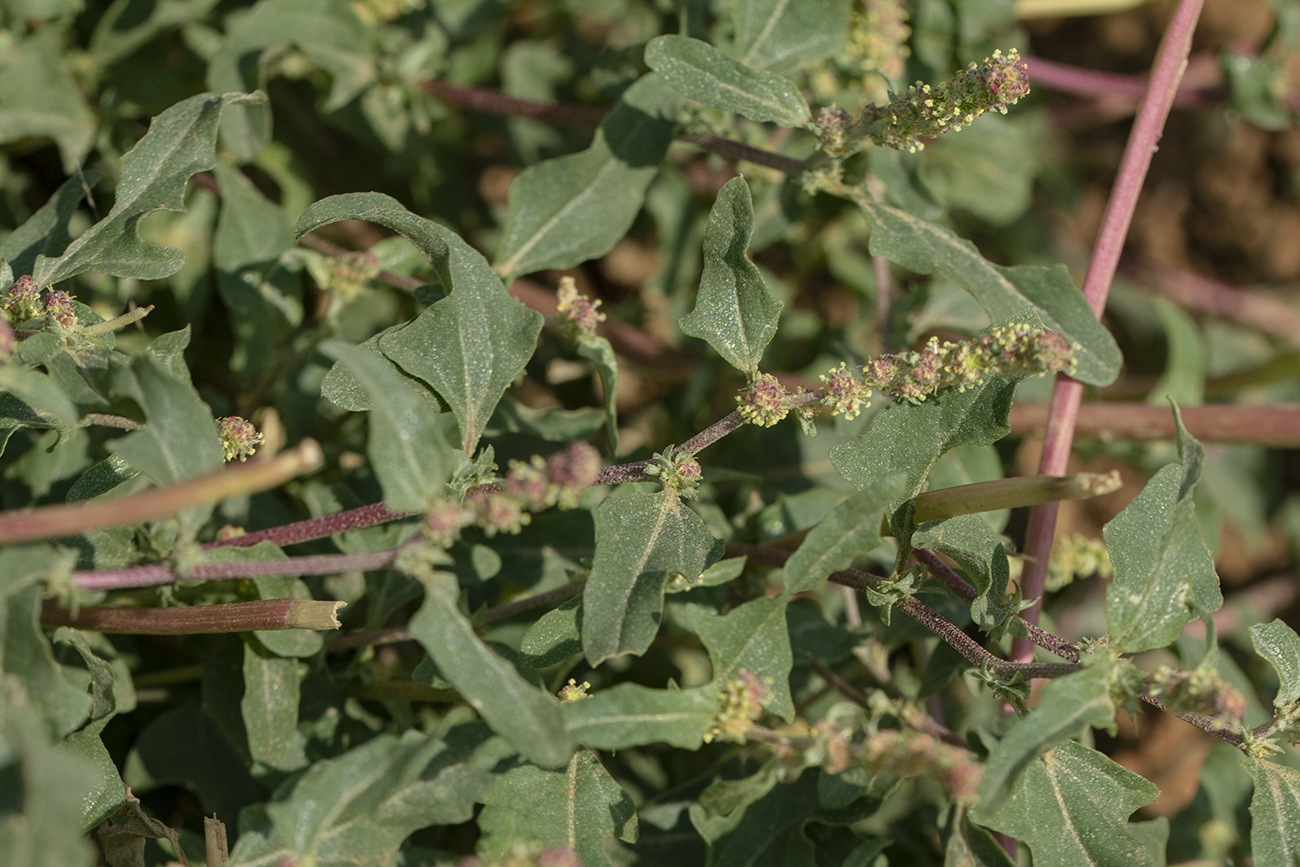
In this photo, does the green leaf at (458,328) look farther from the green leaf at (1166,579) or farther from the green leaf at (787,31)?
the green leaf at (1166,579)

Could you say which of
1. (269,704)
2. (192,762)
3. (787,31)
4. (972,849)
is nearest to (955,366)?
(972,849)

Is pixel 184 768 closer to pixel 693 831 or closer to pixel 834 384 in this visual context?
pixel 693 831

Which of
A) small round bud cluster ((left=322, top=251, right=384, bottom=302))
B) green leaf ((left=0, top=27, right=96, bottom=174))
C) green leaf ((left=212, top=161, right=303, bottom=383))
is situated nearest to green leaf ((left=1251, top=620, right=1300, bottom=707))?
small round bud cluster ((left=322, top=251, right=384, bottom=302))

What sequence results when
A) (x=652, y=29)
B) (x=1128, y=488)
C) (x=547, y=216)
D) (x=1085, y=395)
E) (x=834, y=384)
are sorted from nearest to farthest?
(x=834, y=384) → (x=547, y=216) → (x=1085, y=395) → (x=652, y=29) → (x=1128, y=488)

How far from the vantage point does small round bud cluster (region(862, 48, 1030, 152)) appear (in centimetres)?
182

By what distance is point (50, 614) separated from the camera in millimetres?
1892

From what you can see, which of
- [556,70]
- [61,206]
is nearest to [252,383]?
[61,206]

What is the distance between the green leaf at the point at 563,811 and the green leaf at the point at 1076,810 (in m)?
0.72

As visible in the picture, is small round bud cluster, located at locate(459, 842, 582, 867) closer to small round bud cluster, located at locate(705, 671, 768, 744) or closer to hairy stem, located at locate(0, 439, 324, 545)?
small round bud cluster, located at locate(705, 671, 768, 744)

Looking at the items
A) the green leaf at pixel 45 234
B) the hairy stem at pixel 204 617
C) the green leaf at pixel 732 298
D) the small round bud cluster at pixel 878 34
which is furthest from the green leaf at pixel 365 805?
the small round bud cluster at pixel 878 34

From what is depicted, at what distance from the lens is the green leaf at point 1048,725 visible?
5.01 ft

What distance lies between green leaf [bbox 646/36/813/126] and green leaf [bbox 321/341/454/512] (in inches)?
38.6

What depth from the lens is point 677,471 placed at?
1904mm

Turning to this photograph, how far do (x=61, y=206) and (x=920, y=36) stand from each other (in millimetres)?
2350
